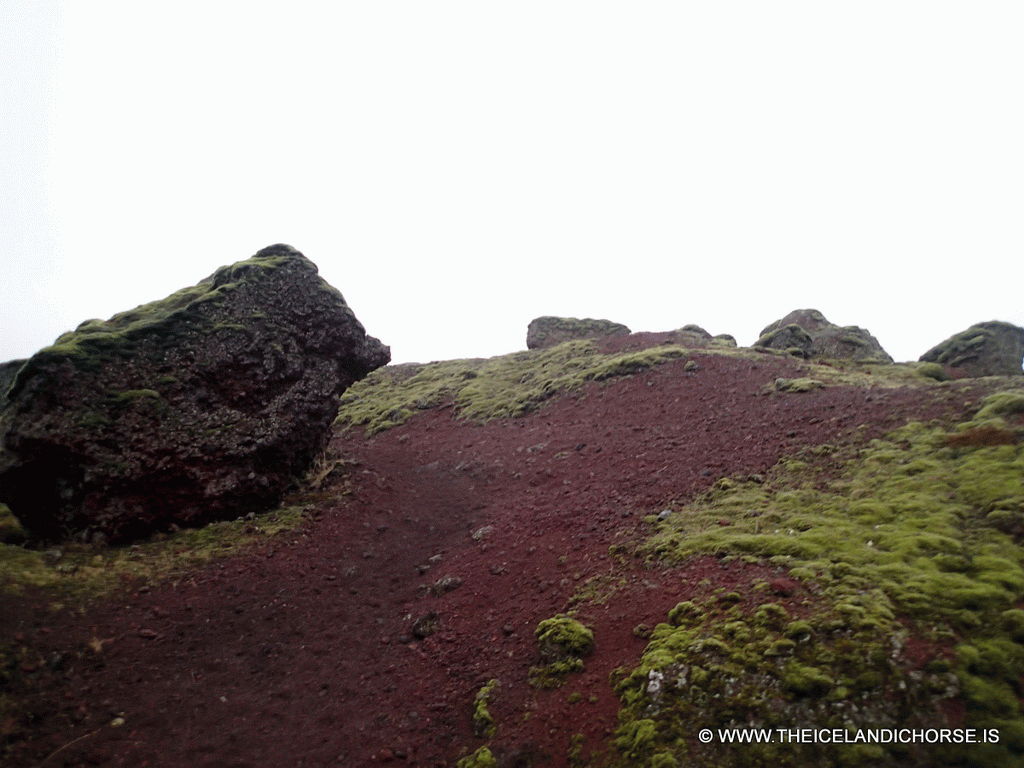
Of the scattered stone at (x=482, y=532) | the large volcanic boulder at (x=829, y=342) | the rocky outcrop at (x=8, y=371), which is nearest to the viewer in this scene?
the scattered stone at (x=482, y=532)

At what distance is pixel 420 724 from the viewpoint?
316 inches

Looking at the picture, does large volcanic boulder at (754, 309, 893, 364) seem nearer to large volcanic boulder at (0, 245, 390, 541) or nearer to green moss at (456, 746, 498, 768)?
large volcanic boulder at (0, 245, 390, 541)

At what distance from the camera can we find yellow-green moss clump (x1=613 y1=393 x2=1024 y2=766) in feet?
20.3

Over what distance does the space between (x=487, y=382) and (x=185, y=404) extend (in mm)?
18945

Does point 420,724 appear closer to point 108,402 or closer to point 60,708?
point 60,708

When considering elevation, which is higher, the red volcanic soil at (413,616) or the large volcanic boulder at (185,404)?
the large volcanic boulder at (185,404)

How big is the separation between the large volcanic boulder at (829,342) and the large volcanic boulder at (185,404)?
25839 millimetres

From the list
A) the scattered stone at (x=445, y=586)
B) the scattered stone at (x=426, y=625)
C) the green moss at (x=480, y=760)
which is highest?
the scattered stone at (x=445, y=586)

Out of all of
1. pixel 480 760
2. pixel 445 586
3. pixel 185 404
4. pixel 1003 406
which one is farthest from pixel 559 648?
pixel 1003 406

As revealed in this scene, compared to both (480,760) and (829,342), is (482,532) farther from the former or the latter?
(829,342)

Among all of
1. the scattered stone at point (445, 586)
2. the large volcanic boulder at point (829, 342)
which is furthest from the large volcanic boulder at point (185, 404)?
the large volcanic boulder at point (829, 342)

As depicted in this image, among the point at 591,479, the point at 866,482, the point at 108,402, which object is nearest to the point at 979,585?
the point at 866,482

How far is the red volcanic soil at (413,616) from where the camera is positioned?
761 cm

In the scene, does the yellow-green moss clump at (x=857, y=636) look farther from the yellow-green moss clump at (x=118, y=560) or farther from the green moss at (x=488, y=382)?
the green moss at (x=488, y=382)
